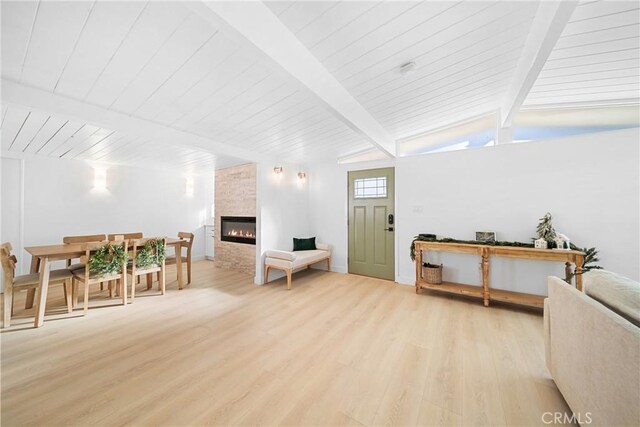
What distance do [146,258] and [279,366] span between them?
2.77 metres

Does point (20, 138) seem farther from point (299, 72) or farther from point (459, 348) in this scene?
point (459, 348)

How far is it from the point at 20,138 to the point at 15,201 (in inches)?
59.7

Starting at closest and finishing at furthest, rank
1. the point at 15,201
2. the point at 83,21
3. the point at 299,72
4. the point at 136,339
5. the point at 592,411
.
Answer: the point at 592,411, the point at 83,21, the point at 299,72, the point at 136,339, the point at 15,201

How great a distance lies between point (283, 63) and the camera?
154cm

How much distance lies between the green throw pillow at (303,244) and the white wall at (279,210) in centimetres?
10

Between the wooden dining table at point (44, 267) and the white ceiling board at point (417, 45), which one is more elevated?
the white ceiling board at point (417, 45)

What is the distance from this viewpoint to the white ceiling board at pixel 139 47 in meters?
1.32

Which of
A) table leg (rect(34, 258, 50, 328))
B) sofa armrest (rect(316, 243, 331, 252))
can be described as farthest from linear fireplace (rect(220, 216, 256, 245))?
table leg (rect(34, 258, 50, 328))

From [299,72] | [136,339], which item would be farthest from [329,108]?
[136,339]

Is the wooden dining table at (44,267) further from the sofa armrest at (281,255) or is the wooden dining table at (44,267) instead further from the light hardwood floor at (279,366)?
the sofa armrest at (281,255)

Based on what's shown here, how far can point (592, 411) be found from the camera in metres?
1.16

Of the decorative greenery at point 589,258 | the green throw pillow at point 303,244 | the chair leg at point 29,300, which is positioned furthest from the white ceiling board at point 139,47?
the decorative greenery at point 589,258

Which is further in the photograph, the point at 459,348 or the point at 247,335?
the point at 247,335

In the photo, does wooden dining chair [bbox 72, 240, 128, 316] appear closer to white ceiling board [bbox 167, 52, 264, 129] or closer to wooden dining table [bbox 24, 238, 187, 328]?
wooden dining table [bbox 24, 238, 187, 328]
